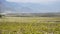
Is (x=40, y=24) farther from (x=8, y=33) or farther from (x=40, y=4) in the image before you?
(x=8, y=33)

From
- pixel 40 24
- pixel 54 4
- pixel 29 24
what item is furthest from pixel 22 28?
pixel 54 4

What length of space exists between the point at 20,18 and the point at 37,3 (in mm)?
322

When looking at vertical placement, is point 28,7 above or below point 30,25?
above

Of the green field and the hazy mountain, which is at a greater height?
the hazy mountain

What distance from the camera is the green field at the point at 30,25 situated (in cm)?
178

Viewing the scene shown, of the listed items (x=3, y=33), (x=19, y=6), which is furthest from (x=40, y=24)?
(x=3, y=33)

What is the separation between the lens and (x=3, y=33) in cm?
181

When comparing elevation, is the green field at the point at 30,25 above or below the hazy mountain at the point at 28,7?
below

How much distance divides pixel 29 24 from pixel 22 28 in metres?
0.11

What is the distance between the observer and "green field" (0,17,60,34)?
5.84 ft

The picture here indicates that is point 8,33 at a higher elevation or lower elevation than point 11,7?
lower

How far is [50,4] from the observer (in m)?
1.82

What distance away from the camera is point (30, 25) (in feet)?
5.92

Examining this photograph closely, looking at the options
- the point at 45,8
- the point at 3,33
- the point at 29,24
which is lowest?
the point at 3,33
